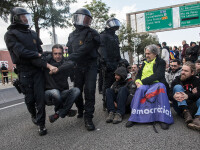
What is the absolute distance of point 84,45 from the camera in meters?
3.43

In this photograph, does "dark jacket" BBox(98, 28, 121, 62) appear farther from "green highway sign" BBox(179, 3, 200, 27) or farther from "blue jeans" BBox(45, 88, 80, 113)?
"green highway sign" BBox(179, 3, 200, 27)

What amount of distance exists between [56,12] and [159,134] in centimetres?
1449

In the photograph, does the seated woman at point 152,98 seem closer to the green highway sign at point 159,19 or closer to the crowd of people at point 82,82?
the crowd of people at point 82,82

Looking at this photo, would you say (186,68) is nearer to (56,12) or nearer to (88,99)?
(88,99)

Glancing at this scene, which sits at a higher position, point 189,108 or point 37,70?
point 37,70

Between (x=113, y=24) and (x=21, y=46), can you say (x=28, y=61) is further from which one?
(x=113, y=24)

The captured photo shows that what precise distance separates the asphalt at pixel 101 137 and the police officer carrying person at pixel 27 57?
0.35m

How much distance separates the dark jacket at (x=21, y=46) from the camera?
124 inches

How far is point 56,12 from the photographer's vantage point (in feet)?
51.4

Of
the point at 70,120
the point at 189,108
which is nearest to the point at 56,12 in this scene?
the point at 70,120

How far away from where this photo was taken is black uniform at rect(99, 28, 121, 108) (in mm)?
4586

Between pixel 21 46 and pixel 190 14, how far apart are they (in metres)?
18.6

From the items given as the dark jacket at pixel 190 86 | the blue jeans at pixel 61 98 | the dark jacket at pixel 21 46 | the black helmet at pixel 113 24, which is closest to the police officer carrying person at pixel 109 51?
the black helmet at pixel 113 24

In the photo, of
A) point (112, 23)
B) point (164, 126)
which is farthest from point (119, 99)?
point (112, 23)
